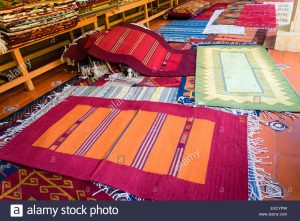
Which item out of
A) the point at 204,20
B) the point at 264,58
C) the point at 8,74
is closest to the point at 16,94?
the point at 8,74

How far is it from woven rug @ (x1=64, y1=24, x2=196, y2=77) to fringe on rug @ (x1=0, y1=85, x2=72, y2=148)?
0.43 m

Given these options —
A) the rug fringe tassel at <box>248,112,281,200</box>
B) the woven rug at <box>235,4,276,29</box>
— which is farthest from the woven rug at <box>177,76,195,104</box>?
the woven rug at <box>235,4,276,29</box>

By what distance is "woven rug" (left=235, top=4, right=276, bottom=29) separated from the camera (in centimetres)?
329

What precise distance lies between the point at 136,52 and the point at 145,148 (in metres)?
1.15

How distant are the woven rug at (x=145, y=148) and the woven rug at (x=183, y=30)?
1.73 metres

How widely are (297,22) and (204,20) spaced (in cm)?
167

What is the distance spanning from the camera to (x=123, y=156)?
49.2 inches

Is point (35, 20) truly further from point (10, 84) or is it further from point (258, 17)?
point (258, 17)

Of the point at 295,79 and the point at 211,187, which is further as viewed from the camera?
the point at 295,79

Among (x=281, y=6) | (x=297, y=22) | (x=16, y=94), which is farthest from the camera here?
(x=281, y=6)

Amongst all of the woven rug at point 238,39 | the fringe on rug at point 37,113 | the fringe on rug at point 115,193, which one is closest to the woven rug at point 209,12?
the woven rug at point 238,39

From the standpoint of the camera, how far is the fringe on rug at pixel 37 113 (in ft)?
4.96

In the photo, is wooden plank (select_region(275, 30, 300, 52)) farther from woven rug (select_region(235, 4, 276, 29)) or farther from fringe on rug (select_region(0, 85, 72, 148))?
fringe on rug (select_region(0, 85, 72, 148))

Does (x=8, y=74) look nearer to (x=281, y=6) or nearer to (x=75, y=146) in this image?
(x=75, y=146)
